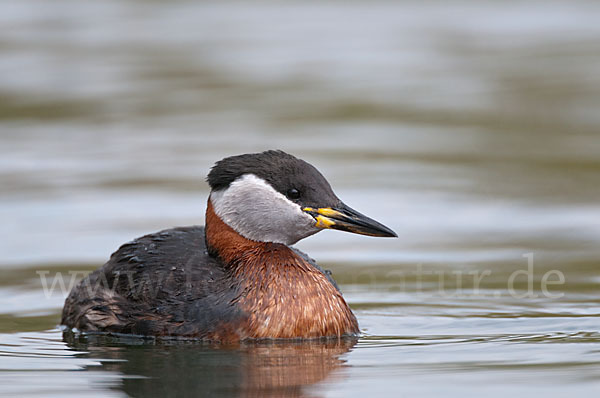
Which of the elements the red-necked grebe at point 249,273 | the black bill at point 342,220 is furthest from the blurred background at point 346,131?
the black bill at point 342,220

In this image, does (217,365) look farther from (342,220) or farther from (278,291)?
(342,220)

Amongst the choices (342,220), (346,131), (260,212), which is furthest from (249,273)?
(346,131)

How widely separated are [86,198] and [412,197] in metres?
3.81

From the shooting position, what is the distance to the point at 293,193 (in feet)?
30.4

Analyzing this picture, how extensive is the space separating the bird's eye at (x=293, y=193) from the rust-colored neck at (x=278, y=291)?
48 cm

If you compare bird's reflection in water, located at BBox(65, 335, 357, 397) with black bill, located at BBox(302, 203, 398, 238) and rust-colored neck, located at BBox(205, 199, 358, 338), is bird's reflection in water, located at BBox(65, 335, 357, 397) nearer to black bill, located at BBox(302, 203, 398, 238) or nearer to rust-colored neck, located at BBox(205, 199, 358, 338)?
rust-colored neck, located at BBox(205, 199, 358, 338)

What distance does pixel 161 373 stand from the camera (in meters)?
8.21

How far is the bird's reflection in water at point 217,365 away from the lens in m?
7.71

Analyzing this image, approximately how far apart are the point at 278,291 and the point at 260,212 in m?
0.63

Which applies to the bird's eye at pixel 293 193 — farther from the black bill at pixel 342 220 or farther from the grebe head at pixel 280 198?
the black bill at pixel 342 220

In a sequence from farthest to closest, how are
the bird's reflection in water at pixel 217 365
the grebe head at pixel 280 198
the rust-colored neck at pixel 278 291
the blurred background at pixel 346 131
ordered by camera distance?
the blurred background at pixel 346 131 < the grebe head at pixel 280 198 < the rust-colored neck at pixel 278 291 < the bird's reflection in water at pixel 217 365

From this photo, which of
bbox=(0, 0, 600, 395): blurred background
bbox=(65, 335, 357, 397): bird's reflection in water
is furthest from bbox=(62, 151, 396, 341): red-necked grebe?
bbox=(0, 0, 600, 395): blurred background

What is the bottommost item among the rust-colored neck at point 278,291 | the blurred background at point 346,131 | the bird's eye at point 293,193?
the rust-colored neck at point 278,291

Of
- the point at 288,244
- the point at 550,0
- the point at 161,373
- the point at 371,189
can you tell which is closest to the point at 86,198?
the point at 371,189
